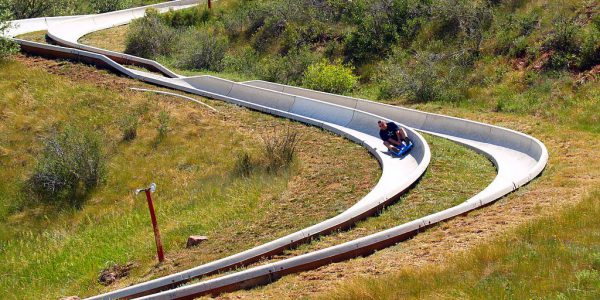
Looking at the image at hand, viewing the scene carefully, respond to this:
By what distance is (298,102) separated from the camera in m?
23.5

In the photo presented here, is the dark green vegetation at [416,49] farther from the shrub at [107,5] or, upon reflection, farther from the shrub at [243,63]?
the shrub at [107,5]

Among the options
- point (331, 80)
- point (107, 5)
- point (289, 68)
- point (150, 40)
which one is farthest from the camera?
point (107, 5)

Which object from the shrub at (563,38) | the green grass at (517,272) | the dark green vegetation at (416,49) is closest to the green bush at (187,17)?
the dark green vegetation at (416,49)

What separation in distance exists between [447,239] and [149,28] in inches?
1036

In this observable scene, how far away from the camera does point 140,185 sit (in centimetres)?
2008

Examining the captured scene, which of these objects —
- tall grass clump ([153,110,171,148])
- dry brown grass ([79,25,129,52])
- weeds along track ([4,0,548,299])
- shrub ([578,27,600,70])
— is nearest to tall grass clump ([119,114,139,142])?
tall grass clump ([153,110,171,148])

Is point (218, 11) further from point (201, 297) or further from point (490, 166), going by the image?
point (201, 297)

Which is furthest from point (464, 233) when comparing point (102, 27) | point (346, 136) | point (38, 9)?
point (38, 9)

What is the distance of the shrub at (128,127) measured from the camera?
2281 cm

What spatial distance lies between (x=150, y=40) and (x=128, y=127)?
11781 mm

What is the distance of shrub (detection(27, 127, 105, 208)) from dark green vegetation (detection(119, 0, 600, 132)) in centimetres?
955

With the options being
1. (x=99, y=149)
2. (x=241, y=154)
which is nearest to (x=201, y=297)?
(x=241, y=154)

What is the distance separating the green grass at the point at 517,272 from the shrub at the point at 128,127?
592 inches

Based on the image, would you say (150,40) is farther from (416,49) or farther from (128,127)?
(416,49)
